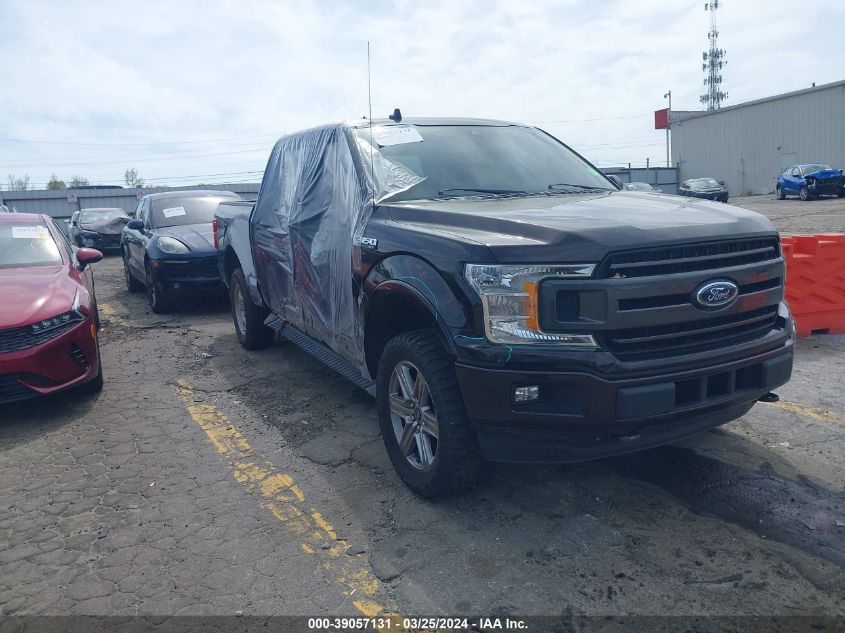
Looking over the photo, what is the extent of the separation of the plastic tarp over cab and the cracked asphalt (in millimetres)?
774

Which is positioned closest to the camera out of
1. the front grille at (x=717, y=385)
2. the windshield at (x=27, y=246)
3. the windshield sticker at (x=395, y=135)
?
the front grille at (x=717, y=385)

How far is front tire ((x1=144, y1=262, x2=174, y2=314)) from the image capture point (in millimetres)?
9016

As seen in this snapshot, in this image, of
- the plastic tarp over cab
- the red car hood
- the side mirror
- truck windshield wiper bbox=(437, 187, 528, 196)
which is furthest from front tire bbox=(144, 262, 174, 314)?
truck windshield wiper bbox=(437, 187, 528, 196)

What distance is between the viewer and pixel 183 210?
401 inches

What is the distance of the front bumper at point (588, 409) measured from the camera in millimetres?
2768

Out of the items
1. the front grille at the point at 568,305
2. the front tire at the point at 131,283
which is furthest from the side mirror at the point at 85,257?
the front tire at the point at 131,283

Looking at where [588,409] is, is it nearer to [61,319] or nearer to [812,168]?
[61,319]

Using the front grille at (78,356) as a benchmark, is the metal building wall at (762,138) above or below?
above

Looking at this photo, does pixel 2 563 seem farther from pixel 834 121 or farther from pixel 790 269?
pixel 834 121

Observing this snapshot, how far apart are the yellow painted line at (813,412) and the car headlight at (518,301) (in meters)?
2.44

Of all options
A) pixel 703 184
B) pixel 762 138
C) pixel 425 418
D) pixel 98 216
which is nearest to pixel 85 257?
pixel 425 418

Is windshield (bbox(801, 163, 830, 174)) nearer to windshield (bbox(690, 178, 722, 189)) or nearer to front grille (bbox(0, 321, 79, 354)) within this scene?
windshield (bbox(690, 178, 722, 189))

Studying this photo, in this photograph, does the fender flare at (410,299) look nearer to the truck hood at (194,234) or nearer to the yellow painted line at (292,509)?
the yellow painted line at (292,509)

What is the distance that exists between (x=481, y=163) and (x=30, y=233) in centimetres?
442
